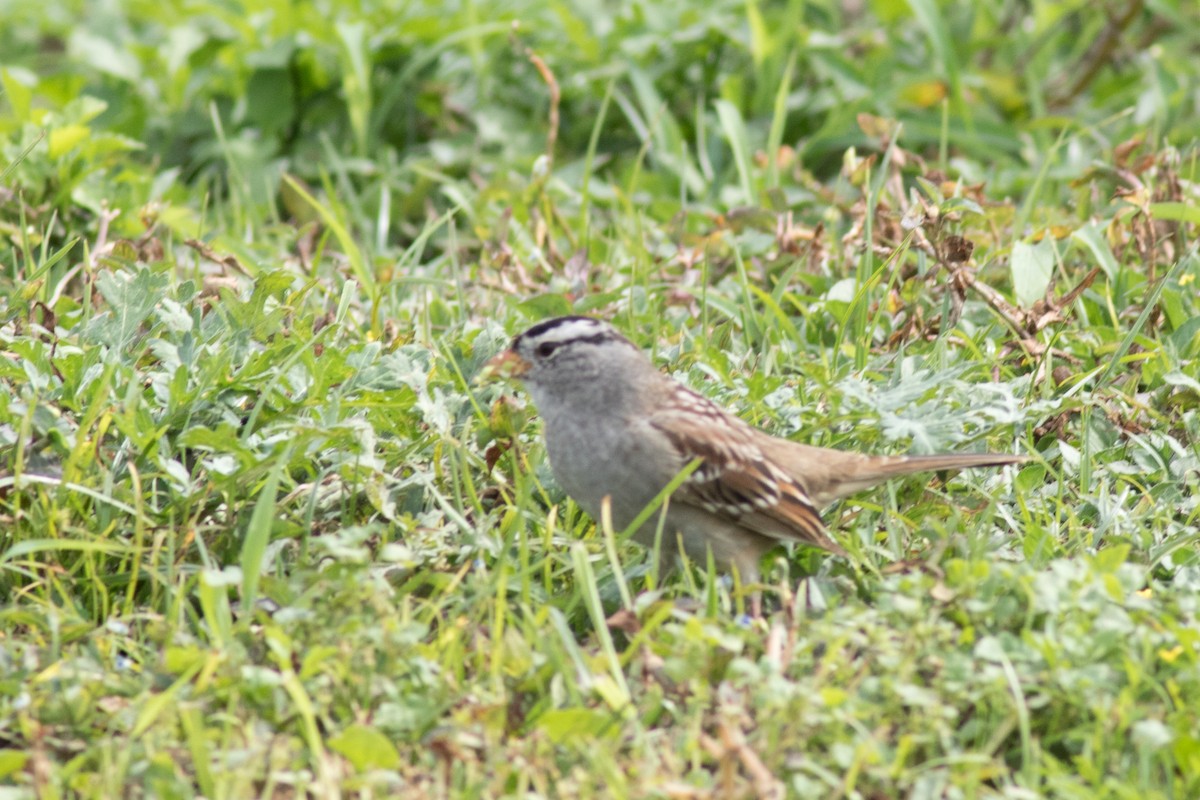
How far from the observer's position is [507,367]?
3.89 metres

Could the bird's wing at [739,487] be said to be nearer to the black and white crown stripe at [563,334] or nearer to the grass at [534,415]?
the grass at [534,415]

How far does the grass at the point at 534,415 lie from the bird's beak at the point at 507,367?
120 millimetres

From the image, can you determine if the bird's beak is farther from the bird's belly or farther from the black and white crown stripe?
the bird's belly

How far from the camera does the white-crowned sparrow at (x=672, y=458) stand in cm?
367

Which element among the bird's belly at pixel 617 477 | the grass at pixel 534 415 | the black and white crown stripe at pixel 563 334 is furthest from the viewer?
the black and white crown stripe at pixel 563 334

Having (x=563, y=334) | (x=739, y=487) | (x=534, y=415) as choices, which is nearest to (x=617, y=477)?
(x=739, y=487)

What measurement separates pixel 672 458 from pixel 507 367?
509mm

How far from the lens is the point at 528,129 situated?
265 inches

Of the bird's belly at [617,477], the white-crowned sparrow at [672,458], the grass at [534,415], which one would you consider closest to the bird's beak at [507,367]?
the white-crowned sparrow at [672,458]

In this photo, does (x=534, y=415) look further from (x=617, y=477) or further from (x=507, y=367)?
(x=617, y=477)

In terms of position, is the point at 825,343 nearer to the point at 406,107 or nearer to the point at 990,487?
the point at 990,487

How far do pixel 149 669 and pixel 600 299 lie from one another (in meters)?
2.04

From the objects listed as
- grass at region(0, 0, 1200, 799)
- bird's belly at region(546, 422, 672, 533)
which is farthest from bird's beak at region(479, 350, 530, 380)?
bird's belly at region(546, 422, 672, 533)

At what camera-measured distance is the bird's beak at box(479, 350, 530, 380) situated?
388cm
